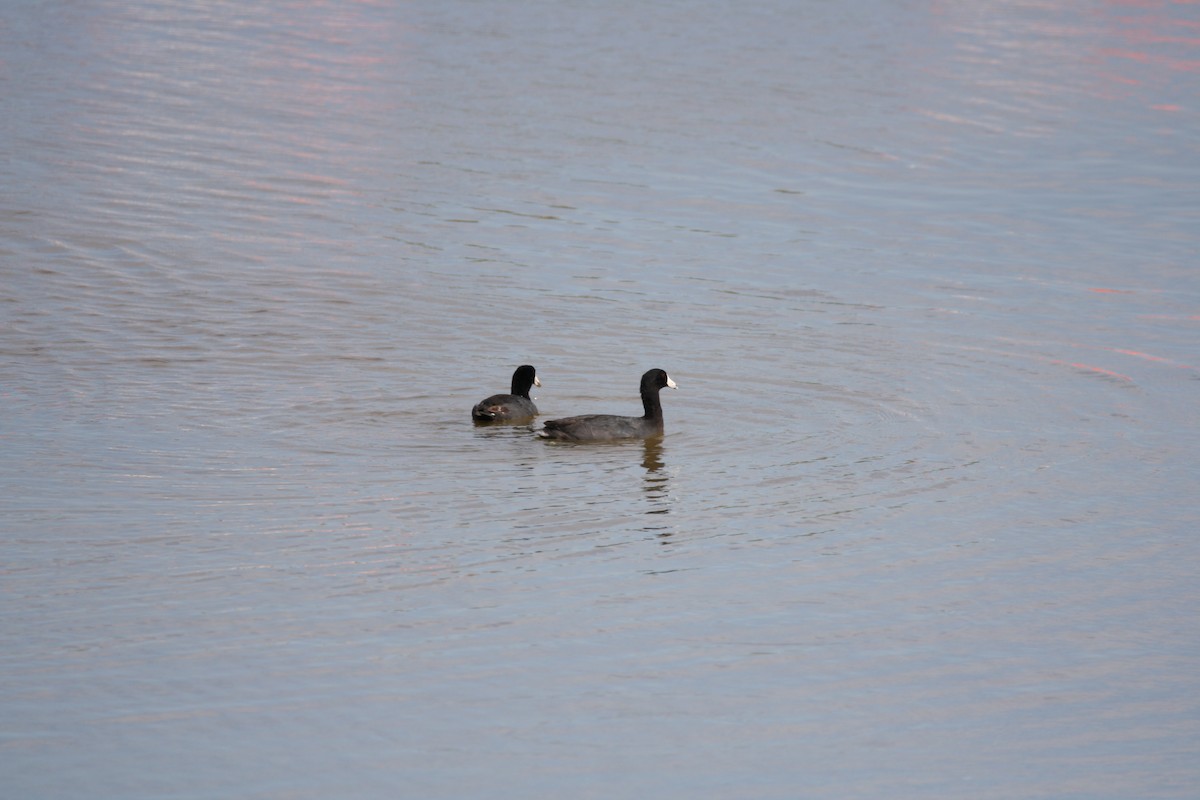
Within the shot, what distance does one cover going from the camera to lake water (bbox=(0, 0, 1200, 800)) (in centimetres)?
706

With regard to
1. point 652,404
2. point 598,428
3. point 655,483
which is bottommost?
point 655,483

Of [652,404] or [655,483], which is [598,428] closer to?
[652,404]

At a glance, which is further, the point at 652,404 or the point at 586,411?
the point at 586,411

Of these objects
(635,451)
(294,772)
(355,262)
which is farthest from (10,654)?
(355,262)

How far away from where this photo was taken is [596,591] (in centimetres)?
871

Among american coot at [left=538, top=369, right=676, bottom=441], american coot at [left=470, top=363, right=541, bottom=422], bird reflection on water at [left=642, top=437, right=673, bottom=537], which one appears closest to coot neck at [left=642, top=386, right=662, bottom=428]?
american coot at [left=538, top=369, right=676, bottom=441]

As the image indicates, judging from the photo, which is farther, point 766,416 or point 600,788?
point 766,416

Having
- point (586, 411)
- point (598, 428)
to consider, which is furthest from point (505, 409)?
point (586, 411)

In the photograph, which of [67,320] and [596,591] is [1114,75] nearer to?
[67,320]

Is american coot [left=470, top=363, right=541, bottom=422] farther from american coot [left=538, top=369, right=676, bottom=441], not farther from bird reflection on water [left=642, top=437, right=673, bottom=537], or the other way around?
bird reflection on water [left=642, top=437, right=673, bottom=537]

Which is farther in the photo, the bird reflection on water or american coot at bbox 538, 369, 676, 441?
american coot at bbox 538, 369, 676, 441

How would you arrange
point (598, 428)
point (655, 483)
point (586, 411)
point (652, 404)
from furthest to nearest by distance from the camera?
1. point (586, 411)
2. point (652, 404)
3. point (598, 428)
4. point (655, 483)

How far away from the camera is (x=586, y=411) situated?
530 inches

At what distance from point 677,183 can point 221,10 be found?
14858mm
